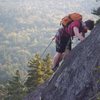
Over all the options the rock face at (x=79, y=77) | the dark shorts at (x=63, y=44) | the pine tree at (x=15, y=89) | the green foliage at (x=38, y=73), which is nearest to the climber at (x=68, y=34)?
the dark shorts at (x=63, y=44)

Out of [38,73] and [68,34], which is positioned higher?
[68,34]

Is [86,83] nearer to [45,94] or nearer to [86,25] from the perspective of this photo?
[45,94]

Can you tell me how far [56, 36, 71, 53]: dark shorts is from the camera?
13.6m

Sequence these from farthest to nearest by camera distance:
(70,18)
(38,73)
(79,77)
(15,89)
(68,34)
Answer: (15,89), (38,73), (68,34), (70,18), (79,77)

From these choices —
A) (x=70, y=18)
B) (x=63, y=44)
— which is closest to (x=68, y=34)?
(x=63, y=44)

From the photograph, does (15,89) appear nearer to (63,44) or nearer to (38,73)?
(38,73)

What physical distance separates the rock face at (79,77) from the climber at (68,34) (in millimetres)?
696

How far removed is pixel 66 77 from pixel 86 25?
278cm

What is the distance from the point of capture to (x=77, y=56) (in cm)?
1165

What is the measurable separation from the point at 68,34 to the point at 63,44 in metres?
0.59

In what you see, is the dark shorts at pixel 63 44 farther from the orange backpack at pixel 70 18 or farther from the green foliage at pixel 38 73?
the green foliage at pixel 38 73

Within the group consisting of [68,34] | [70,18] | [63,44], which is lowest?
[63,44]

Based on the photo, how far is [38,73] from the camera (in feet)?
119

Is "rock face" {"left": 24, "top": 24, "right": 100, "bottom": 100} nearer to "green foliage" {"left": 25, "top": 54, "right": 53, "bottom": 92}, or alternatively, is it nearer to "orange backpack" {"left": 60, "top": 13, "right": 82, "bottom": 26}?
"orange backpack" {"left": 60, "top": 13, "right": 82, "bottom": 26}
